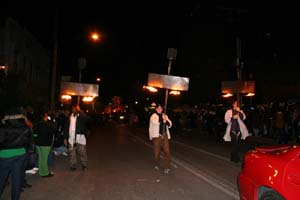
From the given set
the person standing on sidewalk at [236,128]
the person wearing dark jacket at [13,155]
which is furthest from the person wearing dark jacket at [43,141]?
the person standing on sidewalk at [236,128]

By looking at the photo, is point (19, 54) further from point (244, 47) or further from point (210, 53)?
point (210, 53)

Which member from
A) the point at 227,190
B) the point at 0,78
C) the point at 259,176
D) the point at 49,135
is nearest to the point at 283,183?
the point at 259,176

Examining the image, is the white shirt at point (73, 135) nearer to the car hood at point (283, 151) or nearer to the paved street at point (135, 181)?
the paved street at point (135, 181)

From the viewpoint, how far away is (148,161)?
14.1m

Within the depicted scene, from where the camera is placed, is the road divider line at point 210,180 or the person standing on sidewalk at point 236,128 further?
the person standing on sidewalk at point 236,128

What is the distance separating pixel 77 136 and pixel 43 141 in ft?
4.71

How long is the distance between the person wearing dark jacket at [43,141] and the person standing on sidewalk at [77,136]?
1.19m

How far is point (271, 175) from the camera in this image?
5293 mm

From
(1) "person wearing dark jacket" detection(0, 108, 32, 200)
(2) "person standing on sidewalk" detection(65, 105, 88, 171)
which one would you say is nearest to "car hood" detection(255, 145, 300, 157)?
(1) "person wearing dark jacket" detection(0, 108, 32, 200)

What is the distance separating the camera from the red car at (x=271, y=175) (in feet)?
16.2

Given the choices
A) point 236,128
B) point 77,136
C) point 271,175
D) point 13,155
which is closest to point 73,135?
point 77,136

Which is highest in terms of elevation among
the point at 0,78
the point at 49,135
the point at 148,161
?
the point at 0,78

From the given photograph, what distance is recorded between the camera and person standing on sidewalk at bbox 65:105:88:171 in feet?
38.6

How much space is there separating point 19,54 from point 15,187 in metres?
20.8
